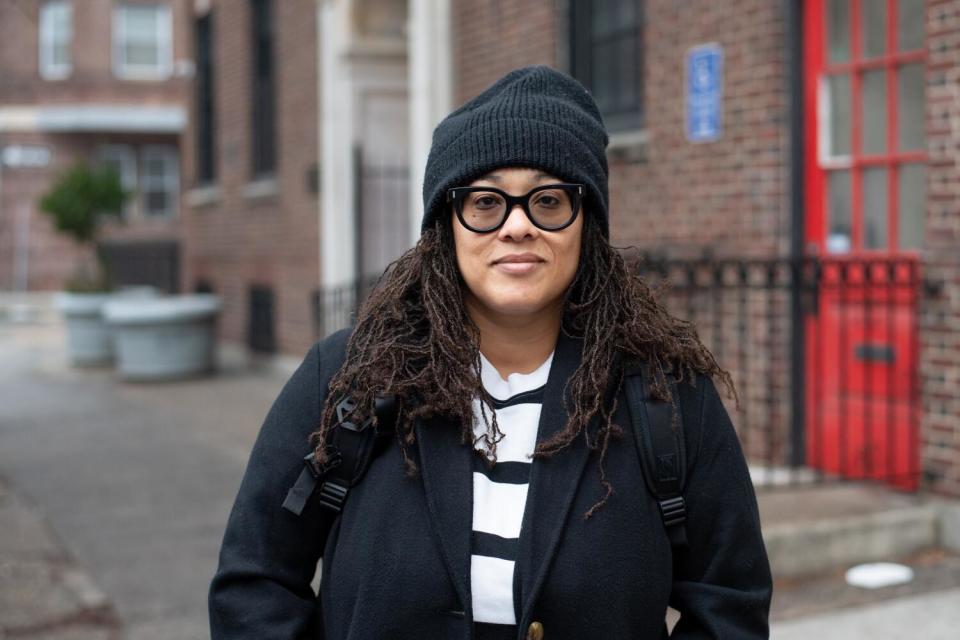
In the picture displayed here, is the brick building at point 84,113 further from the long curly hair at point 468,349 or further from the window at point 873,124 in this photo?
the long curly hair at point 468,349

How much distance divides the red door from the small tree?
35.1 feet

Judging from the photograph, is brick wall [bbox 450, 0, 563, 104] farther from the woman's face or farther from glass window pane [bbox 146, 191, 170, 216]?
glass window pane [bbox 146, 191, 170, 216]

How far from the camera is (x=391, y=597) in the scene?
6.56ft

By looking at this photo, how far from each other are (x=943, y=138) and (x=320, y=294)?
4989 mm

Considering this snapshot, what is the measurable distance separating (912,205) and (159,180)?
86.7 ft

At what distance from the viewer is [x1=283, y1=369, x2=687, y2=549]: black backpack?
204cm

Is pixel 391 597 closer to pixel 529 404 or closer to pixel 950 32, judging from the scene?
pixel 529 404

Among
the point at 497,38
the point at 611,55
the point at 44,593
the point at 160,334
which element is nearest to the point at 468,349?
the point at 44,593

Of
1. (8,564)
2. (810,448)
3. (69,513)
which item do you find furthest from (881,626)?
(69,513)

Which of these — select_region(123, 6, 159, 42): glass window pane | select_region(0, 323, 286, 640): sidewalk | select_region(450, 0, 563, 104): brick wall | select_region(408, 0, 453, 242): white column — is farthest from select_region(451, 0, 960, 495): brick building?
select_region(123, 6, 159, 42): glass window pane

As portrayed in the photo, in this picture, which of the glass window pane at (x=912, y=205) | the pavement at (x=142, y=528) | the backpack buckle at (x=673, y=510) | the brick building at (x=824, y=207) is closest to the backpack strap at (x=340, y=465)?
the backpack buckle at (x=673, y=510)

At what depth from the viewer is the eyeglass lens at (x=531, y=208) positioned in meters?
2.08

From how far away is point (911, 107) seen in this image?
5.82 metres

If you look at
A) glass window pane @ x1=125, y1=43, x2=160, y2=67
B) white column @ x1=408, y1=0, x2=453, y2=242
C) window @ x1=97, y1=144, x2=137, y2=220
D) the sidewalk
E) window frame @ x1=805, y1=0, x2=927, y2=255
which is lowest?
the sidewalk
